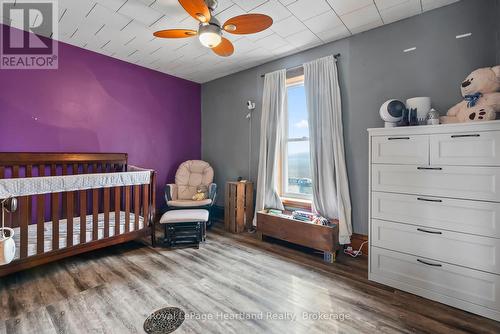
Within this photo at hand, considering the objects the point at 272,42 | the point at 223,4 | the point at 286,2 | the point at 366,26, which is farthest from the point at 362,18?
the point at 223,4

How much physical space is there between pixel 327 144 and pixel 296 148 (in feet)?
1.98

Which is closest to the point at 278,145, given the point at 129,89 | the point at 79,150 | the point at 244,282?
the point at 244,282

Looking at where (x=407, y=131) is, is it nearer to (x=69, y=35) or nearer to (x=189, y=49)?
(x=189, y=49)

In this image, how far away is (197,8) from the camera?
1.67m

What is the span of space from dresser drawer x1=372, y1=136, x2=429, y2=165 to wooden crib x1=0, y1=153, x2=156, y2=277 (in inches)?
100

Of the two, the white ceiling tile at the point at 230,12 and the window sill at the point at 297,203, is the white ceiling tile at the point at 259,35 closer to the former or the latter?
the white ceiling tile at the point at 230,12

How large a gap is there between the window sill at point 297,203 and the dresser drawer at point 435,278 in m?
1.08

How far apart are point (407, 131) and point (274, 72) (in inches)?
79.7

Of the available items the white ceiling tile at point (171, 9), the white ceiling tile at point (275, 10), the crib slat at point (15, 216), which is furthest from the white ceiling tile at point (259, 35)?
the crib slat at point (15, 216)

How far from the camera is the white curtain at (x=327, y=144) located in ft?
8.63

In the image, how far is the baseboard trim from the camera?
2547 millimetres

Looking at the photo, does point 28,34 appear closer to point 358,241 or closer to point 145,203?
point 145,203

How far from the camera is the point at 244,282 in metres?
2.03

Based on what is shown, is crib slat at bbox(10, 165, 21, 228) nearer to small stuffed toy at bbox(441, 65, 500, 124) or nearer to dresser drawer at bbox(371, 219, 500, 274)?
dresser drawer at bbox(371, 219, 500, 274)
